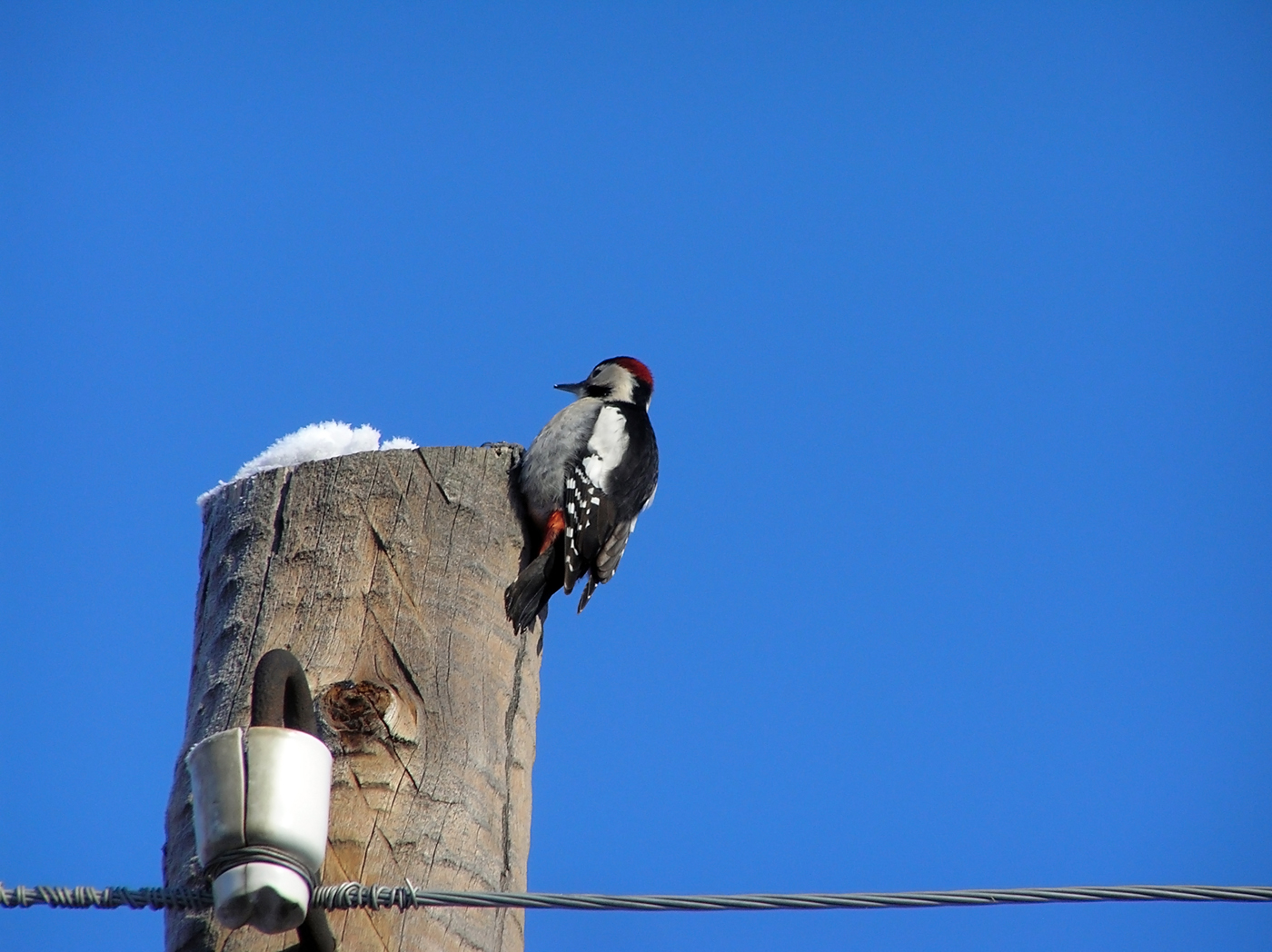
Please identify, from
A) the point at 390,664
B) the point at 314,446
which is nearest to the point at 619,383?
the point at 314,446

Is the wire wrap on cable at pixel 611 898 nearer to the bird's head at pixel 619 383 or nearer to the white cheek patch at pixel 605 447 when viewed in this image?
the white cheek patch at pixel 605 447

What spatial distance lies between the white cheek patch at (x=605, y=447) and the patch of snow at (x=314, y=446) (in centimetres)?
130

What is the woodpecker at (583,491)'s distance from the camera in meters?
3.21

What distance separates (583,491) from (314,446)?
1263 mm

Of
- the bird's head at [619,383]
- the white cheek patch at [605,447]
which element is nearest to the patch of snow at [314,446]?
the white cheek patch at [605,447]

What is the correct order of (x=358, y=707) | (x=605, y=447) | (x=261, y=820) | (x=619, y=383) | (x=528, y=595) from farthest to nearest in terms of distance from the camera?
(x=619, y=383)
(x=605, y=447)
(x=528, y=595)
(x=358, y=707)
(x=261, y=820)

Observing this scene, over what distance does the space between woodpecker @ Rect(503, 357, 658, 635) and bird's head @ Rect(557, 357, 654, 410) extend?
0.32 ft

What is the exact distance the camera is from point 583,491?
13.2 feet

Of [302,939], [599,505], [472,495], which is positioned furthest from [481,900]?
[599,505]

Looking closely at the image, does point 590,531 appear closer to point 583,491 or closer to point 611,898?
point 583,491

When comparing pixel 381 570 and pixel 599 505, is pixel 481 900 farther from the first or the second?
pixel 599 505

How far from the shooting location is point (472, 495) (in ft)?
8.87

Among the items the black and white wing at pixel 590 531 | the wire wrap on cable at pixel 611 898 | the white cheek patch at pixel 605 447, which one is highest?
the white cheek patch at pixel 605 447

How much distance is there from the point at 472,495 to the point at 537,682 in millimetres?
391
